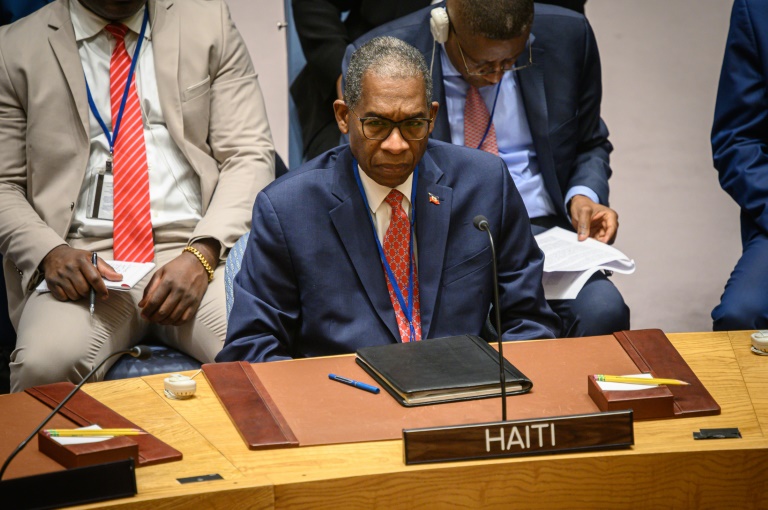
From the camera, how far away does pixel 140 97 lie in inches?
126

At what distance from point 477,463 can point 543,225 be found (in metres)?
1.73

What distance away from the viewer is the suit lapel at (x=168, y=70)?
3.19 meters

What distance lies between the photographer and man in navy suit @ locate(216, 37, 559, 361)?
2.43 meters

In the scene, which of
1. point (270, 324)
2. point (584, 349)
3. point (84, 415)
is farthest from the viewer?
point (270, 324)

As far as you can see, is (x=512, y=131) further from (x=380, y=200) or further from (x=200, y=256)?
(x=200, y=256)

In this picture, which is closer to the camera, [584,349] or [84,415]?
[84,415]

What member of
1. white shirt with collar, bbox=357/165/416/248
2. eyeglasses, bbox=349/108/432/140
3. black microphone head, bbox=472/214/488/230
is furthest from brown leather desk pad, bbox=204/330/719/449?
eyeglasses, bbox=349/108/432/140

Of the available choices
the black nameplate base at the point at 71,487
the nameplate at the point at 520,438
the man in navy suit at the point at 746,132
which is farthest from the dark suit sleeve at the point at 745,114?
the black nameplate base at the point at 71,487

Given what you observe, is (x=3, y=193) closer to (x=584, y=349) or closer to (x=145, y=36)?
(x=145, y=36)

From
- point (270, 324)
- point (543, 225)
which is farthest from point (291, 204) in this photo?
point (543, 225)

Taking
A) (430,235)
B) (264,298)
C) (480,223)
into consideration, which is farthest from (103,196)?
(480,223)

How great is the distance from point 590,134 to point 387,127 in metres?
1.28

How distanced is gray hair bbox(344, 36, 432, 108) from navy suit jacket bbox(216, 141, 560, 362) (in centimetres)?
18

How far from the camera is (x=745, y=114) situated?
3.12 meters
